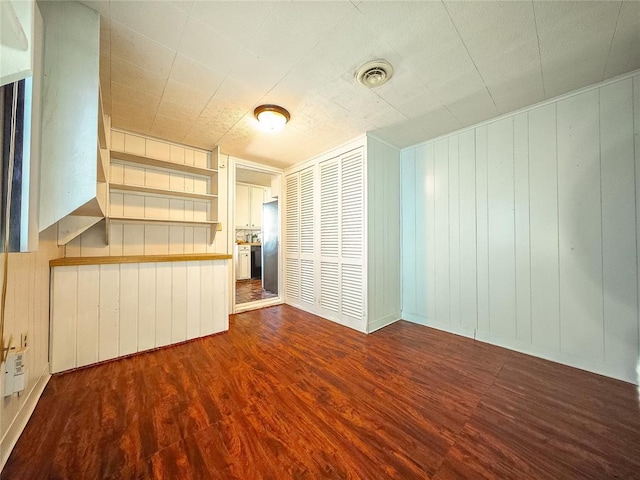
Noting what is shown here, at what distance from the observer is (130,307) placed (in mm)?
2061

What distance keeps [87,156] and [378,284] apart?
8.65 ft

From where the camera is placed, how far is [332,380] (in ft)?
5.57

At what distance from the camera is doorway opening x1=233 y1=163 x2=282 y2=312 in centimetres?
386

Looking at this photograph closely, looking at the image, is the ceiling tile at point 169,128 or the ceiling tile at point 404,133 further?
the ceiling tile at point 404,133

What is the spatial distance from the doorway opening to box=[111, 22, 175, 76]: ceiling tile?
173cm

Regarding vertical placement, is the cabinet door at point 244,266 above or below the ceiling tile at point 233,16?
below

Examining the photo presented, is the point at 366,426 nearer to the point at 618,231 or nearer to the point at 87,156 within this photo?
the point at 87,156

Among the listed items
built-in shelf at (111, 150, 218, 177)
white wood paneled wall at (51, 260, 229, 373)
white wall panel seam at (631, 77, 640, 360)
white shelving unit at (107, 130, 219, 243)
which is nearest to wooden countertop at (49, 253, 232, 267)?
white wood paneled wall at (51, 260, 229, 373)

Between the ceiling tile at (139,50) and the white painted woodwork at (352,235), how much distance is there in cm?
187

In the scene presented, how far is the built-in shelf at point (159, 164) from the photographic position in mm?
2352

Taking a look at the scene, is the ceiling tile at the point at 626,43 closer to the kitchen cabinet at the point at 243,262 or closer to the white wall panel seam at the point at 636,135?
the white wall panel seam at the point at 636,135

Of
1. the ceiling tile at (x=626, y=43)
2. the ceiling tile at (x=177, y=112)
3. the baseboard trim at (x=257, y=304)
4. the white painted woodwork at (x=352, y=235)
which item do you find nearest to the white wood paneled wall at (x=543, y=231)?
the ceiling tile at (x=626, y=43)

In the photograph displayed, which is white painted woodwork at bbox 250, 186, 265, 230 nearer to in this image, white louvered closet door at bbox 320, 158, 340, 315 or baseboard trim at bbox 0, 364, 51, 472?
white louvered closet door at bbox 320, 158, 340, 315

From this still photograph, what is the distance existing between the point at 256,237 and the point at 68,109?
202 inches
